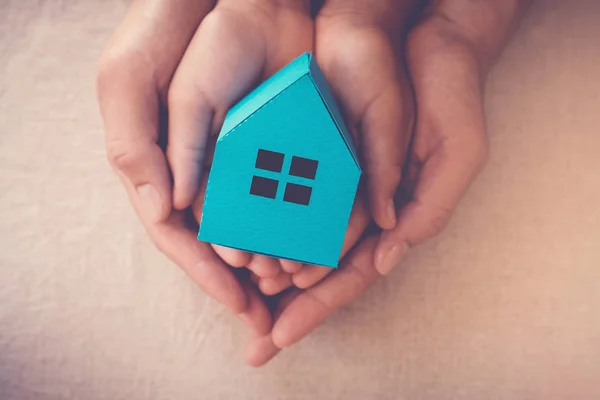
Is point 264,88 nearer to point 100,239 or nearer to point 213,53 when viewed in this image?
point 213,53

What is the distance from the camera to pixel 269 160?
495mm

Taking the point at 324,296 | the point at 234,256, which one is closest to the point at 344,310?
the point at 324,296

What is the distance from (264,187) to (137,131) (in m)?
0.16

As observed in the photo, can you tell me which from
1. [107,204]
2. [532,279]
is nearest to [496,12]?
[532,279]

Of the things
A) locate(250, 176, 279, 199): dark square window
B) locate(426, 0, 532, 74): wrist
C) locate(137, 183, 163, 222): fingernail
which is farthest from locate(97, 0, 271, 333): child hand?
locate(426, 0, 532, 74): wrist

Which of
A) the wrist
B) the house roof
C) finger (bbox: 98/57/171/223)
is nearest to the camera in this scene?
the house roof

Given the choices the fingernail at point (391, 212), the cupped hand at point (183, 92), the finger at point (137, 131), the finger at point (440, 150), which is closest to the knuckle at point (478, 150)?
the finger at point (440, 150)

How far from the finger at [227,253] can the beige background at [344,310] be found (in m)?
0.13

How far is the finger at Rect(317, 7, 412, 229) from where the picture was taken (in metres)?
0.59

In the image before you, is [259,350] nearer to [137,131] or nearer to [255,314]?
[255,314]

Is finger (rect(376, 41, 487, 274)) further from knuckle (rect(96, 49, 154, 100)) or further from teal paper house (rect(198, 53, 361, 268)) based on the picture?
knuckle (rect(96, 49, 154, 100))

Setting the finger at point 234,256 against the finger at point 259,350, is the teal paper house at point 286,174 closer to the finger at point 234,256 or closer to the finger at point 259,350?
the finger at point 234,256

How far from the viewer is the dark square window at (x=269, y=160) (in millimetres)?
493

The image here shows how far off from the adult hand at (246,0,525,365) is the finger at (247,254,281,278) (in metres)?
0.06
